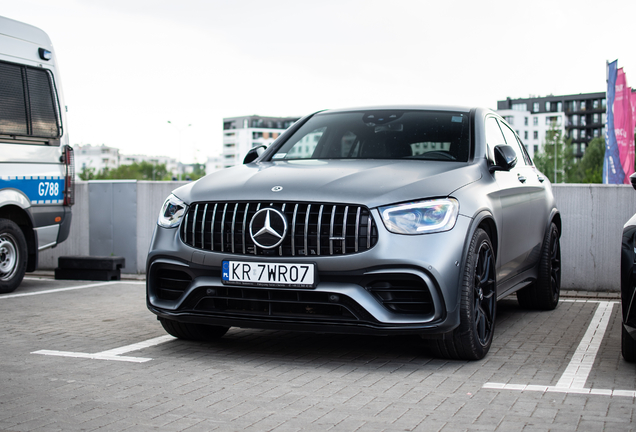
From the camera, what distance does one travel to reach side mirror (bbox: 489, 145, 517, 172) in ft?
18.3

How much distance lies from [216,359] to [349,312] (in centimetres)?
102

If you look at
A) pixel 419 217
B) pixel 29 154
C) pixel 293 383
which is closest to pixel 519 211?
pixel 419 217

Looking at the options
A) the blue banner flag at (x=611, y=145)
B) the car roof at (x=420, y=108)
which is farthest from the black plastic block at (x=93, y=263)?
the blue banner flag at (x=611, y=145)

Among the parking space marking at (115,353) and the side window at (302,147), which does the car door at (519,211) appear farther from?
the parking space marking at (115,353)

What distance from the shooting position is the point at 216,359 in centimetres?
505

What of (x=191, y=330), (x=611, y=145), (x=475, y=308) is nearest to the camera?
(x=475, y=308)

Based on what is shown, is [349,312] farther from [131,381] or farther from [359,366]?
[131,381]

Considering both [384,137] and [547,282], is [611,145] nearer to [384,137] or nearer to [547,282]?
[547,282]

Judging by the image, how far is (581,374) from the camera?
183 inches

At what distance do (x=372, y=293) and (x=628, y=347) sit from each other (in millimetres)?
1706

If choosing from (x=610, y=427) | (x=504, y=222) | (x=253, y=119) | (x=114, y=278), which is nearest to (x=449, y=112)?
(x=504, y=222)

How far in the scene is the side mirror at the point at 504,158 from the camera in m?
5.58

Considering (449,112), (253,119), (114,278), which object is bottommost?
(114,278)

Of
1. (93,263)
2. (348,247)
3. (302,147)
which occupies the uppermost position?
(302,147)
